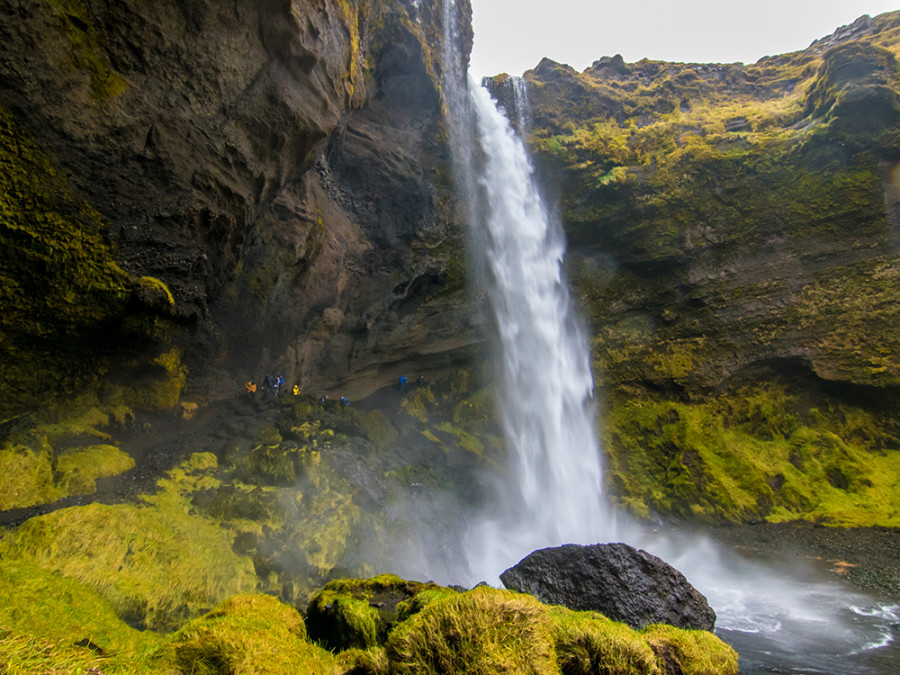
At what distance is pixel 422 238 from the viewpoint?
18859mm

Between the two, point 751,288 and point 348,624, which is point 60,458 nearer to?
point 348,624

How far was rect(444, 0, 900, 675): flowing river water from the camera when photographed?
38.3 ft

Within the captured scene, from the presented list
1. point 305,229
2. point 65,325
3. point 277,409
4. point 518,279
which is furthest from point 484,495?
point 65,325

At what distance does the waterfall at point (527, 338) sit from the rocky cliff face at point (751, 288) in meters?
1.42

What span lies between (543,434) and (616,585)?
40.8 ft

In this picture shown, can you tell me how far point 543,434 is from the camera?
66.4 ft

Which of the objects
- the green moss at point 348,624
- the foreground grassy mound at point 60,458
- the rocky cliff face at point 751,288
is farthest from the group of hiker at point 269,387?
the rocky cliff face at point 751,288

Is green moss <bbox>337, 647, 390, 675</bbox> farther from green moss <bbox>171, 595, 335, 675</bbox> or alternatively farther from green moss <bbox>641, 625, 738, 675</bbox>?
green moss <bbox>641, 625, 738, 675</bbox>

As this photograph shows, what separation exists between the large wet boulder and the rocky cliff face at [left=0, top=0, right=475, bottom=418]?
1005cm

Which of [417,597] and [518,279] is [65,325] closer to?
[417,597]

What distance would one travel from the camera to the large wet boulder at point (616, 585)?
24.6 ft

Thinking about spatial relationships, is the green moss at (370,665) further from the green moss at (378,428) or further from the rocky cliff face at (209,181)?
the green moss at (378,428)

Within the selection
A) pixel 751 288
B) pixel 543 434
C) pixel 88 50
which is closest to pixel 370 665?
pixel 88 50

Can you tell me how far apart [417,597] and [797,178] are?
82.9ft
